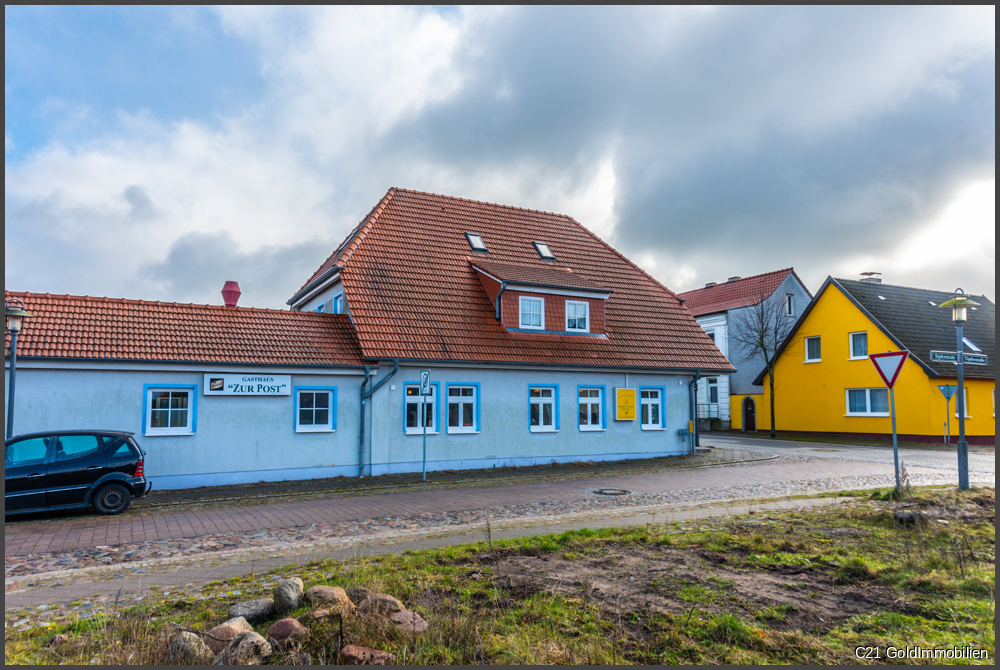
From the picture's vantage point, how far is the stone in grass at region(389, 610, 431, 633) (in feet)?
16.8

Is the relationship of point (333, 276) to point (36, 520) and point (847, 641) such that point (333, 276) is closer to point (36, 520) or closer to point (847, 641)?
point (36, 520)

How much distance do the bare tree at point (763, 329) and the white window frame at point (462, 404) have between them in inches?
888

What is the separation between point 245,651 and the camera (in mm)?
4664

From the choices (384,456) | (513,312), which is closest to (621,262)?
(513,312)

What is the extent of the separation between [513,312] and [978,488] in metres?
12.7

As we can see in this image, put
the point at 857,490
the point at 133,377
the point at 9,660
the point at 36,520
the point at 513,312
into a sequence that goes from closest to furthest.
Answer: the point at 9,660, the point at 36,520, the point at 857,490, the point at 133,377, the point at 513,312

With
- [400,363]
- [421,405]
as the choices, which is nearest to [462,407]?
[421,405]

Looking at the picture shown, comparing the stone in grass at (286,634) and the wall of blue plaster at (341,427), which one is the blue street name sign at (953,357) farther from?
the stone in grass at (286,634)

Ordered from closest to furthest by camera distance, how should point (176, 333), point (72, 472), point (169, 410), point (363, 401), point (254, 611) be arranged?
point (254, 611) < point (72, 472) < point (169, 410) < point (176, 333) < point (363, 401)

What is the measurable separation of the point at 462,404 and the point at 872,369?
76.1 ft

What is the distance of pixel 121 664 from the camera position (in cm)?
450

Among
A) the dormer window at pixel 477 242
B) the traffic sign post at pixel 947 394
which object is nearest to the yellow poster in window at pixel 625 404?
the dormer window at pixel 477 242

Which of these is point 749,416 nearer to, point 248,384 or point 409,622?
point 248,384

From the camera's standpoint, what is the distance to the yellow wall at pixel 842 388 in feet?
99.5
